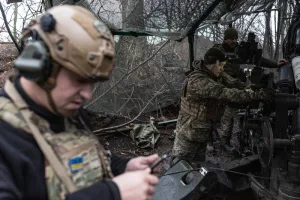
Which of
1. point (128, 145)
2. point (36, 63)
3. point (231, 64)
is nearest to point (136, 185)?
point (36, 63)

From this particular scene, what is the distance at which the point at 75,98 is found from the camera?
122cm

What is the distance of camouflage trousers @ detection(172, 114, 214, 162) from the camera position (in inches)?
169

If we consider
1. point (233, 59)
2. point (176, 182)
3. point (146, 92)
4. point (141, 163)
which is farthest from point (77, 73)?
point (146, 92)

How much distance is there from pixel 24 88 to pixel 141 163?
1.82 feet

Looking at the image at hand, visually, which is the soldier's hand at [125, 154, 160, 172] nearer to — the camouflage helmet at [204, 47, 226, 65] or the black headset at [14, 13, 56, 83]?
the black headset at [14, 13, 56, 83]

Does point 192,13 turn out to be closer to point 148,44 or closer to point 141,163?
point 148,44

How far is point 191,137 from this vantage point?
4.33 m

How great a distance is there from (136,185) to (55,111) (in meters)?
0.41

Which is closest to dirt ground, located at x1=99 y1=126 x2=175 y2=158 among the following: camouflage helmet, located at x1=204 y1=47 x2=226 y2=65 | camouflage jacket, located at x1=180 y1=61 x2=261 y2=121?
camouflage jacket, located at x1=180 y1=61 x2=261 y2=121

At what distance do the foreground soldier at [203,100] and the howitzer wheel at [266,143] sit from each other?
336 mm

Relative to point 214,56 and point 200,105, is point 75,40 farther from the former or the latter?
point 200,105

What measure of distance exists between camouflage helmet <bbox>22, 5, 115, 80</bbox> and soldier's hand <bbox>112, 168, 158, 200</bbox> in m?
0.38

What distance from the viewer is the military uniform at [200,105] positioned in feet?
12.8

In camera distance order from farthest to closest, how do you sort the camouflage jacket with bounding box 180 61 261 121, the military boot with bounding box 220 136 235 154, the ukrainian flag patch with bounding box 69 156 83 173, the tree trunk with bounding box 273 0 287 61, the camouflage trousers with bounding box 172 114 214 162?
the military boot with bounding box 220 136 235 154
the tree trunk with bounding box 273 0 287 61
the camouflage trousers with bounding box 172 114 214 162
the camouflage jacket with bounding box 180 61 261 121
the ukrainian flag patch with bounding box 69 156 83 173
